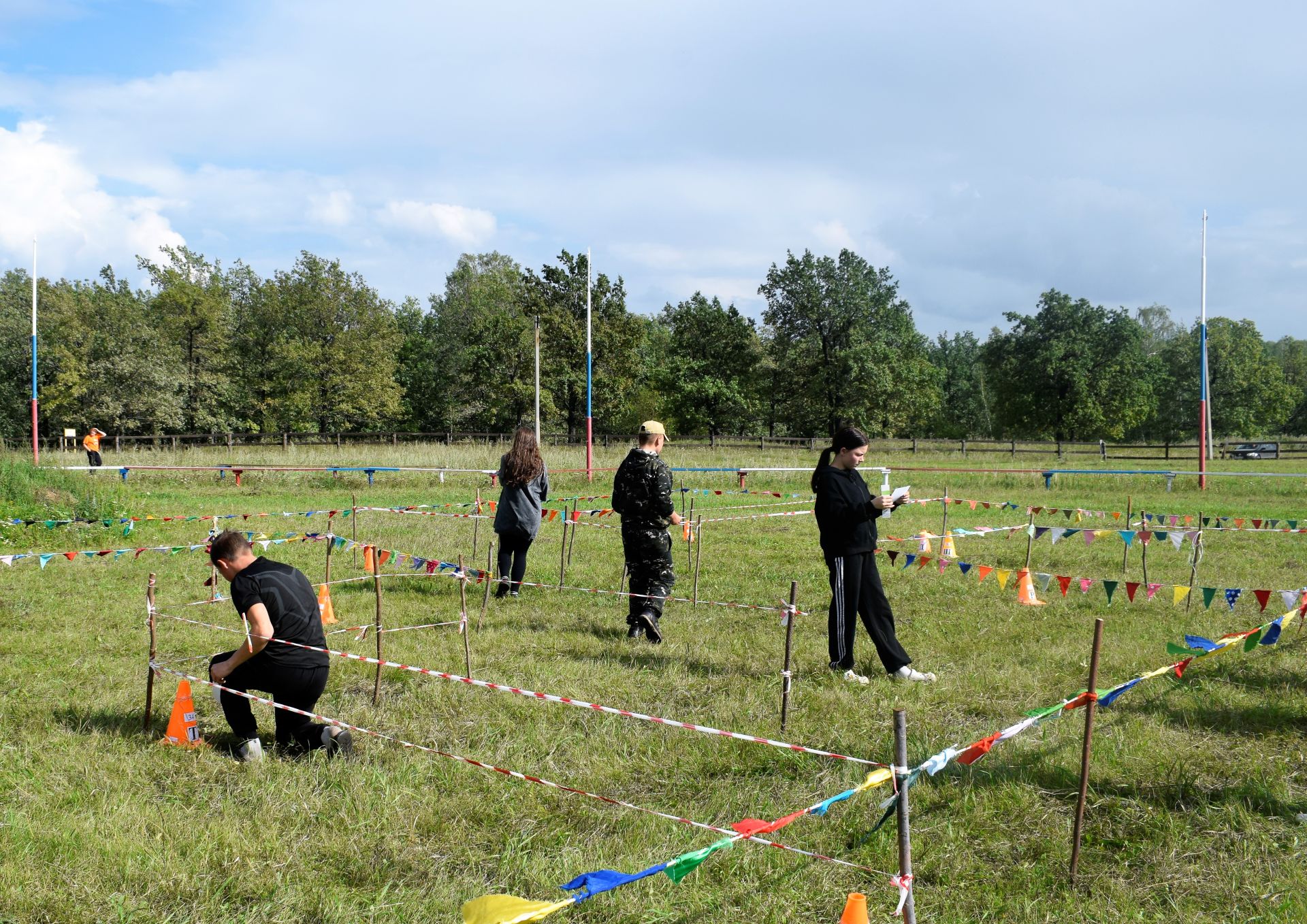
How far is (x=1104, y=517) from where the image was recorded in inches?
658

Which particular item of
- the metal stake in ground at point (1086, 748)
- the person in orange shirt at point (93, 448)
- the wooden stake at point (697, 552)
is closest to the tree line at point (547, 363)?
the person in orange shirt at point (93, 448)

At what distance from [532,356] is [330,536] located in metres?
39.0

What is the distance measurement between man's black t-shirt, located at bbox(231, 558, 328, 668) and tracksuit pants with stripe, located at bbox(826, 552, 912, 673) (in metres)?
3.34

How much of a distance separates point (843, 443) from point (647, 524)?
191 centimetres

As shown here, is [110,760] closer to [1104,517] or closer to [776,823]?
[776,823]

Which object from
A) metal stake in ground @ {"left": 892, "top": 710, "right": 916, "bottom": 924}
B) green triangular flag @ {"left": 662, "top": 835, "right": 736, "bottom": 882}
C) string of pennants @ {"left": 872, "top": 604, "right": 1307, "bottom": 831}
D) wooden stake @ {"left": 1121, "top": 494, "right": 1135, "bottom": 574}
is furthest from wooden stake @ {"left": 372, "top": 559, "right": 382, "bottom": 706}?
wooden stake @ {"left": 1121, "top": 494, "right": 1135, "bottom": 574}

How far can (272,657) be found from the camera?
500 cm


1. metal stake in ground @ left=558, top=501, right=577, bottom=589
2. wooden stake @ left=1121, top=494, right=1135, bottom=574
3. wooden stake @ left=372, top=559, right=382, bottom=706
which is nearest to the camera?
wooden stake @ left=372, top=559, right=382, bottom=706

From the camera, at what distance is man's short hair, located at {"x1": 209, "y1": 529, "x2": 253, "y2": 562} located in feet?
16.3

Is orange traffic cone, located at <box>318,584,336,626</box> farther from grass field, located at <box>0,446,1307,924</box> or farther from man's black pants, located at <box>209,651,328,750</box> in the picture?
man's black pants, located at <box>209,651,328,750</box>

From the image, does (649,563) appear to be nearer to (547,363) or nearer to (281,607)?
(281,607)

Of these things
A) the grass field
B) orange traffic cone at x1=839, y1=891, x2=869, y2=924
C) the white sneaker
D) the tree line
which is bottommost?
the grass field

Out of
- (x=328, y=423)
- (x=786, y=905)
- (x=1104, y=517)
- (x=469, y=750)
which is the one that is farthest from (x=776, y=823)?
(x=328, y=423)

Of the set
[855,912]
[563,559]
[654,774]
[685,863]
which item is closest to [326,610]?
[563,559]
